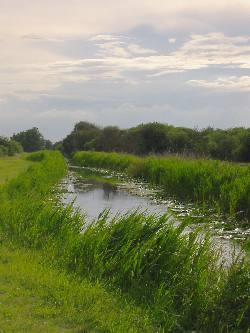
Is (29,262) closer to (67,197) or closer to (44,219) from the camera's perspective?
(44,219)

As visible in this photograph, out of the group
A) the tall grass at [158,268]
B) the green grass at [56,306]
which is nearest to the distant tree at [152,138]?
the tall grass at [158,268]

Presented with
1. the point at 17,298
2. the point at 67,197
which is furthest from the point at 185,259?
the point at 67,197

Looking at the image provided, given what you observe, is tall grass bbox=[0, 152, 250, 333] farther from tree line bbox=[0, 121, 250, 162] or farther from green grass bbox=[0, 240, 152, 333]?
tree line bbox=[0, 121, 250, 162]

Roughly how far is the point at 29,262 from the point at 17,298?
1842 millimetres

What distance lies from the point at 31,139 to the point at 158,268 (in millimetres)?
135547

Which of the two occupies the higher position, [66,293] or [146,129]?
[146,129]

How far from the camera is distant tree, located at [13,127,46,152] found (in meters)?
140


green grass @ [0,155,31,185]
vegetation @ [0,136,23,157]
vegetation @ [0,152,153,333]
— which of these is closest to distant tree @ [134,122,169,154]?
green grass @ [0,155,31,185]

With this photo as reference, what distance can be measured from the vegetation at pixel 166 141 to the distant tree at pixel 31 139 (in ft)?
94.1

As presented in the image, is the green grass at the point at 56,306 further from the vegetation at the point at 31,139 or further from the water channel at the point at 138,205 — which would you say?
the vegetation at the point at 31,139

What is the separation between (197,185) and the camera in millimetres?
22000

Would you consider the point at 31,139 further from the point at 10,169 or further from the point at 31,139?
the point at 10,169

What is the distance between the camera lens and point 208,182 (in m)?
20.5

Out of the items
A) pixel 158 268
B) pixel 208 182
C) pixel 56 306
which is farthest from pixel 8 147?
pixel 56 306
